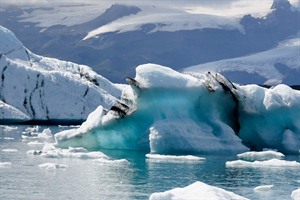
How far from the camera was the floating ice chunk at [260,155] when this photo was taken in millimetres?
27277

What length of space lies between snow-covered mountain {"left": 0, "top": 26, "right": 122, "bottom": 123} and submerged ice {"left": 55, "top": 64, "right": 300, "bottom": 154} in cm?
2387

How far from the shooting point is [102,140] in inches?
1190

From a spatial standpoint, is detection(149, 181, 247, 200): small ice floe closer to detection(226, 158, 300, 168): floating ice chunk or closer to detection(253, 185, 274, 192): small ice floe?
detection(253, 185, 274, 192): small ice floe

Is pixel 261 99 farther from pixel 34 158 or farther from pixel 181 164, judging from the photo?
pixel 34 158

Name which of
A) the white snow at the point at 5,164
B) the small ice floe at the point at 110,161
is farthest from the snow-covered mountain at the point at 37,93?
the white snow at the point at 5,164

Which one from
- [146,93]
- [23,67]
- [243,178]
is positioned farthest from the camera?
[23,67]

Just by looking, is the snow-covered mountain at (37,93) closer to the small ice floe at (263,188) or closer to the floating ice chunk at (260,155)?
the floating ice chunk at (260,155)

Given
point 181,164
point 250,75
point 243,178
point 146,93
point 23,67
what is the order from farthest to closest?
1. point 250,75
2. point 23,67
3. point 146,93
4. point 181,164
5. point 243,178

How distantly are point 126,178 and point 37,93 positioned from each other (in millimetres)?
35072

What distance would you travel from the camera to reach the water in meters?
18.3

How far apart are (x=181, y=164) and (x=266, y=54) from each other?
146197 millimetres

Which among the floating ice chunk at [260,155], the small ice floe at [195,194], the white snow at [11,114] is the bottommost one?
the white snow at [11,114]

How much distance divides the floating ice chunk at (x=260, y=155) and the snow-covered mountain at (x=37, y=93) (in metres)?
27.6

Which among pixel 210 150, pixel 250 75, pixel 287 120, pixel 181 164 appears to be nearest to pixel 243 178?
pixel 181 164
